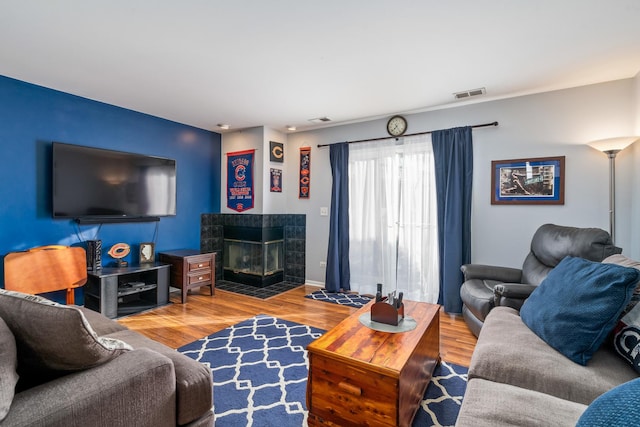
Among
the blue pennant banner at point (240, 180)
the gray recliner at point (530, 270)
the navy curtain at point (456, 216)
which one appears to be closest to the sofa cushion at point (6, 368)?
the gray recliner at point (530, 270)

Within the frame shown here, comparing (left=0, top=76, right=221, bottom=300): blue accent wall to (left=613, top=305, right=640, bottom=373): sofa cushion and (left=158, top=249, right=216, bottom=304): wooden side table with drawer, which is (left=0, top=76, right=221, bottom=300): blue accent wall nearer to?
(left=158, top=249, right=216, bottom=304): wooden side table with drawer

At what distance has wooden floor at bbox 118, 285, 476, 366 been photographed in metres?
2.75

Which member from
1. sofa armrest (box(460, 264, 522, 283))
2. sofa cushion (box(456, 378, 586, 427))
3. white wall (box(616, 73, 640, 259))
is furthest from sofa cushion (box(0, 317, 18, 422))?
white wall (box(616, 73, 640, 259))

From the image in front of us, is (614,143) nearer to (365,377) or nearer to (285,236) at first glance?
(365,377)

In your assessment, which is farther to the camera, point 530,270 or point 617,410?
point 530,270

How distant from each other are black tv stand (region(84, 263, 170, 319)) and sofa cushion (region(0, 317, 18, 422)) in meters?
2.51

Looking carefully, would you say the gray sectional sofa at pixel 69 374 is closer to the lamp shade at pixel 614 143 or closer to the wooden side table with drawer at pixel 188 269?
the wooden side table with drawer at pixel 188 269

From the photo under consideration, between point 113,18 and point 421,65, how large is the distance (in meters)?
2.29

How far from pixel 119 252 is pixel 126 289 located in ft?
1.57

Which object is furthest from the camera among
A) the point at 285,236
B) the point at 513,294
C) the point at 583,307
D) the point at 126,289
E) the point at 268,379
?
the point at 285,236

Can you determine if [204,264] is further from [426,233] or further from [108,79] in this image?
[426,233]

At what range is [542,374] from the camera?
4.43 ft

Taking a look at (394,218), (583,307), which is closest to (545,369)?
(583,307)

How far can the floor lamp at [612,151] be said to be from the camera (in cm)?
255
